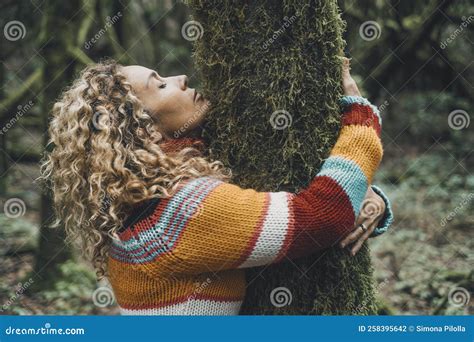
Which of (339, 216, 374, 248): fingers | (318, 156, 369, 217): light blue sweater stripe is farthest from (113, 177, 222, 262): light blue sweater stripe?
(339, 216, 374, 248): fingers

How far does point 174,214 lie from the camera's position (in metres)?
1.94

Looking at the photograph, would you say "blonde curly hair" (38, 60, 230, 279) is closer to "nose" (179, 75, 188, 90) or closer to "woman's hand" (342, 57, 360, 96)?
"nose" (179, 75, 188, 90)

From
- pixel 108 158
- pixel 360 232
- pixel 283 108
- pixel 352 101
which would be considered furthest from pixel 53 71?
pixel 360 232

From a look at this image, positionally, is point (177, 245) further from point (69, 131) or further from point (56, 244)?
point (56, 244)

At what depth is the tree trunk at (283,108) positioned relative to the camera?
2.08 m

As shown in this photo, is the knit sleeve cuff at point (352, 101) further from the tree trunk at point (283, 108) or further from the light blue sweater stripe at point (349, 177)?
the light blue sweater stripe at point (349, 177)

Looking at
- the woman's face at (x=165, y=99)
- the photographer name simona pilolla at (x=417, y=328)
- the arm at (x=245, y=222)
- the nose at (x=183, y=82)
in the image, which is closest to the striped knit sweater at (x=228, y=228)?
the arm at (x=245, y=222)

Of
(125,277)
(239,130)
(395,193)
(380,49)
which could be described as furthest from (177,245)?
(395,193)

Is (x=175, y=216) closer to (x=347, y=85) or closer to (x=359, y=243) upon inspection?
(x=359, y=243)

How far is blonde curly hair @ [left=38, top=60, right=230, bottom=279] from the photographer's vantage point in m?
2.00

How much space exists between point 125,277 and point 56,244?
2.92 m

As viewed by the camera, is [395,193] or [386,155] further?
[386,155]

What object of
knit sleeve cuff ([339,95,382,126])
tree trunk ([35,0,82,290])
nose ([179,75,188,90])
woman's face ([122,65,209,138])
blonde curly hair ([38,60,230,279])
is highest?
knit sleeve cuff ([339,95,382,126])

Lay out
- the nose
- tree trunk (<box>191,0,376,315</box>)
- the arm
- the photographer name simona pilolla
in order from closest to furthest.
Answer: the arm, tree trunk (<box>191,0,376,315</box>), the nose, the photographer name simona pilolla
